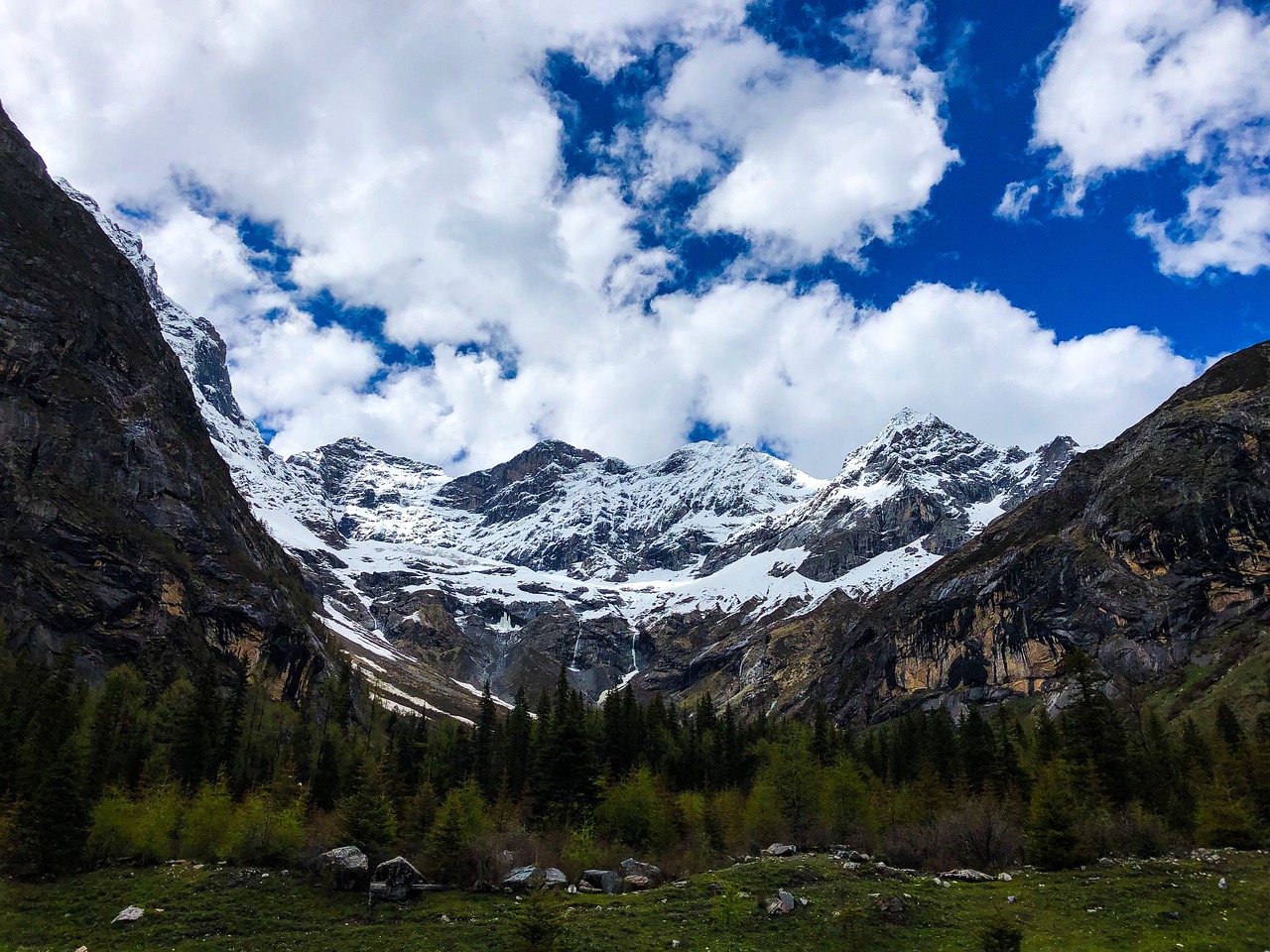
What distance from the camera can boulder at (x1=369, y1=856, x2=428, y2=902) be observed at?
3325 cm

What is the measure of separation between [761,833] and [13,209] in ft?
591

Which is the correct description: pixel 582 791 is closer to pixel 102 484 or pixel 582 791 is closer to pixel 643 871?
pixel 643 871

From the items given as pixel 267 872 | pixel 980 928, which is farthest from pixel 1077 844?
pixel 267 872

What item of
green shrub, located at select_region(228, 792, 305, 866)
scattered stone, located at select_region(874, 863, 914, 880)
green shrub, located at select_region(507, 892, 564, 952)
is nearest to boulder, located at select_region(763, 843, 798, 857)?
scattered stone, located at select_region(874, 863, 914, 880)

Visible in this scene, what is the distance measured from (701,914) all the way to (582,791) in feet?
126

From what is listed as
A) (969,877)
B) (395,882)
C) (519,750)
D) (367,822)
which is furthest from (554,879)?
(519,750)

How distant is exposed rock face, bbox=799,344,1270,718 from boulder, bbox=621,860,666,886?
461ft

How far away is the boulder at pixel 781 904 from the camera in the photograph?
30531mm

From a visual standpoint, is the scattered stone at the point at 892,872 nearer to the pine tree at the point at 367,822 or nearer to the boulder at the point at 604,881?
the boulder at the point at 604,881

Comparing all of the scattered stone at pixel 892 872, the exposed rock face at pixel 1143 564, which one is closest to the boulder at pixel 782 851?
the scattered stone at pixel 892 872

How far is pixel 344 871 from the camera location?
1359 inches

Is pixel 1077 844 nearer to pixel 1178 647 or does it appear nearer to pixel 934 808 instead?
pixel 934 808

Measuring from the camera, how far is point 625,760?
91312mm

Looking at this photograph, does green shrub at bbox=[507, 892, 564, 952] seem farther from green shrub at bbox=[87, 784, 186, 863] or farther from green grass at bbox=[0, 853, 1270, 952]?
green shrub at bbox=[87, 784, 186, 863]
